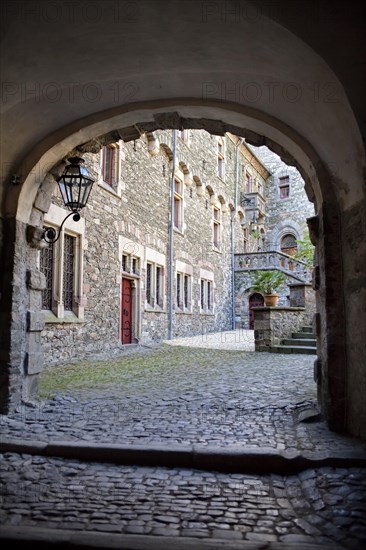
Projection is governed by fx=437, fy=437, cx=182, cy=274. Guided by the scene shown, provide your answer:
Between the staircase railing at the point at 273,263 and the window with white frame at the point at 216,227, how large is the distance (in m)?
1.98

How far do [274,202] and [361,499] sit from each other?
27.5 m

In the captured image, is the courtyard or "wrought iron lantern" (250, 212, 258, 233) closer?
the courtyard

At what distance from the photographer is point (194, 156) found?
17.3 m

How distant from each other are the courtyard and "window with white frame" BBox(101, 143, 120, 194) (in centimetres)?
672

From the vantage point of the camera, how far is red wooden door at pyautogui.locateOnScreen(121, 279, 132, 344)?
11.8 m

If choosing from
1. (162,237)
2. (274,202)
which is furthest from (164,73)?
(274,202)

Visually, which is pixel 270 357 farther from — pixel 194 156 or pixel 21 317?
pixel 194 156

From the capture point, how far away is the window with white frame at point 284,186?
2873 centimetres

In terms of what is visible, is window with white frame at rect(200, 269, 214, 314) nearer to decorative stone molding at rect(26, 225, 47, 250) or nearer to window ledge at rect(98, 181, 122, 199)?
window ledge at rect(98, 181, 122, 199)

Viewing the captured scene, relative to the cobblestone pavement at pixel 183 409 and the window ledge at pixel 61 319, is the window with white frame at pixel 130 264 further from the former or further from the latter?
the cobblestone pavement at pixel 183 409

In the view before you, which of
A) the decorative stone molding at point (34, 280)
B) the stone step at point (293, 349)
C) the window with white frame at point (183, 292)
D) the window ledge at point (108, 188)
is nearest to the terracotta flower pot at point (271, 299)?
the stone step at point (293, 349)

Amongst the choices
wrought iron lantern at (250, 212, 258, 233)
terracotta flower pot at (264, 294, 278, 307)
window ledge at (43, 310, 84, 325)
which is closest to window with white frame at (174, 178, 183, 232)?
terracotta flower pot at (264, 294, 278, 307)

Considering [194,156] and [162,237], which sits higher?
[194,156]

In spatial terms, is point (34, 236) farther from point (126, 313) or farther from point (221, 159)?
point (221, 159)
